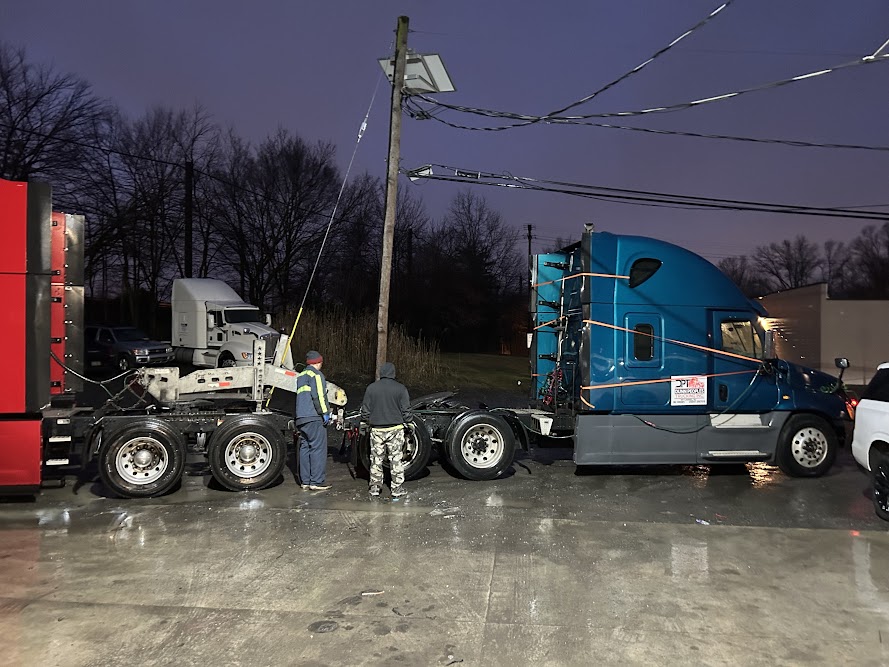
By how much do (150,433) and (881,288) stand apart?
6103cm

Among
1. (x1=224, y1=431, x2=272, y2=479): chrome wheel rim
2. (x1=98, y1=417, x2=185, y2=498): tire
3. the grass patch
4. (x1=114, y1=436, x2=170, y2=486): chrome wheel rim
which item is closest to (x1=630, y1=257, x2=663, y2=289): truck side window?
(x1=224, y1=431, x2=272, y2=479): chrome wheel rim

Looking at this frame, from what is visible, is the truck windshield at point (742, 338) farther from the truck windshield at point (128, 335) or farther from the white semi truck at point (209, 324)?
the truck windshield at point (128, 335)

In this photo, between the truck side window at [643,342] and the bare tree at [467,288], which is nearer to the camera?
the truck side window at [643,342]

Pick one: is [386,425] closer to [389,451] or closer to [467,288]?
[389,451]

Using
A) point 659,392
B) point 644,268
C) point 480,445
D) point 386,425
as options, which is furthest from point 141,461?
point 644,268

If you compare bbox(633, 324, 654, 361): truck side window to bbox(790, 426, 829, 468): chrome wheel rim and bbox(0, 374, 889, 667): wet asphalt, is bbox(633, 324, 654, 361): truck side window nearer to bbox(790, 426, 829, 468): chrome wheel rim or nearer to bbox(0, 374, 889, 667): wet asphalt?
bbox(0, 374, 889, 667): wet asphalt

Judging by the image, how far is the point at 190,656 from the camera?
4.34 meters

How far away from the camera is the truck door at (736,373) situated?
9.75 metres

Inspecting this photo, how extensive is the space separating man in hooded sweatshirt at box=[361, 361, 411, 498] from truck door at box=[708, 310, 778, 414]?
14.6ft

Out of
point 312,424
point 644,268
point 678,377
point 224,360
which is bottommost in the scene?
point 312,424

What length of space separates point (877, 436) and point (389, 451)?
5.62 m

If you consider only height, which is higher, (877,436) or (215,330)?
(215,330)

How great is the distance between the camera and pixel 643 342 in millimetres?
9586

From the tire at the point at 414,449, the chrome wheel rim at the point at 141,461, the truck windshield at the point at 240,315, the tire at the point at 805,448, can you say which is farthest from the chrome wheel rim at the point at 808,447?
the truck windshield at the point at 240,315
